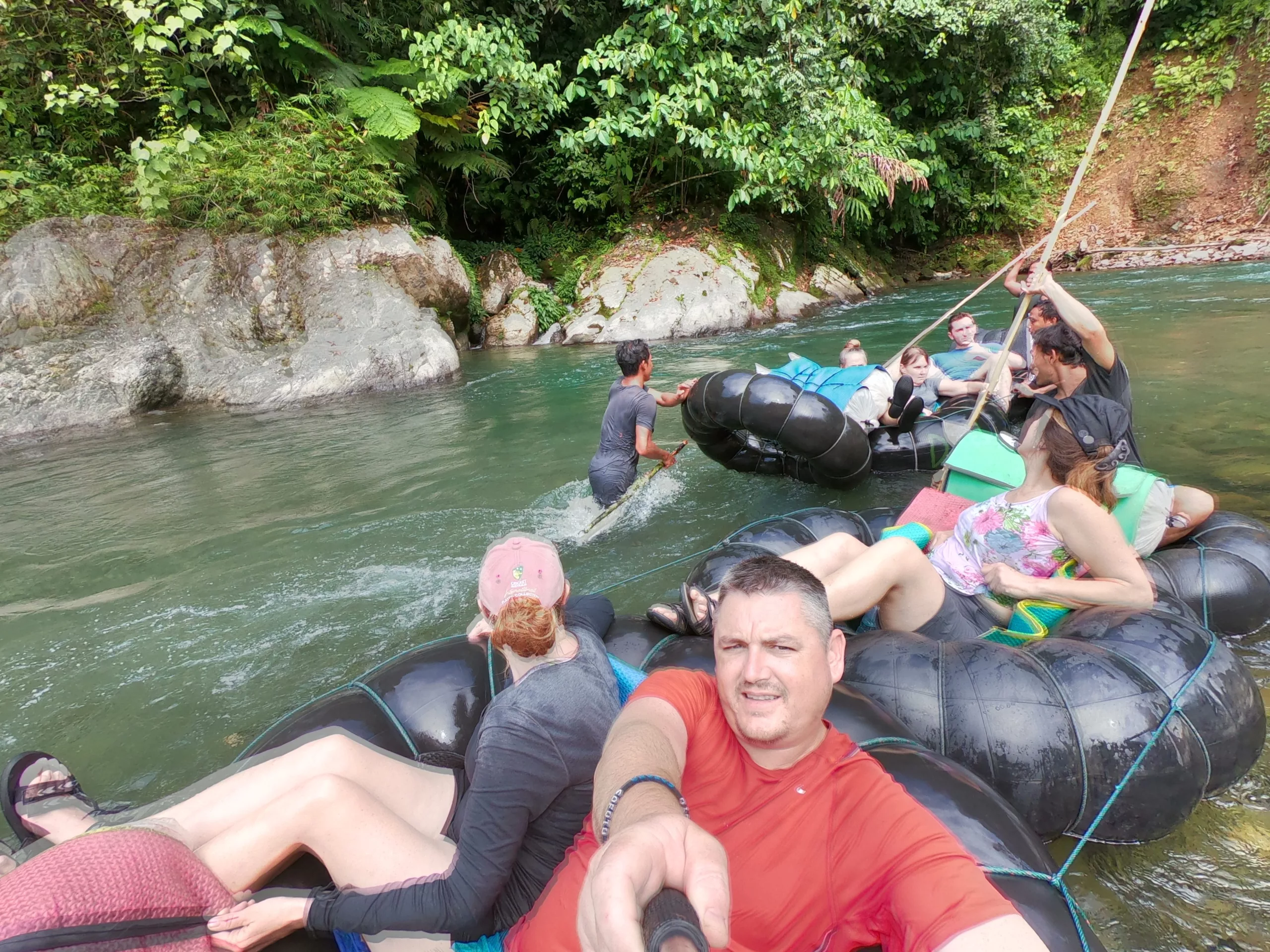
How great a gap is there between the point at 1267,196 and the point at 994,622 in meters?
20.7

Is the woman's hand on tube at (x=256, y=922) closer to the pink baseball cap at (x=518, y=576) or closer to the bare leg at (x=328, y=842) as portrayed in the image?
the bare leg at (x=328, y=842)

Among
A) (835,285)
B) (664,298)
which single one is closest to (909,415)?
(664,298)

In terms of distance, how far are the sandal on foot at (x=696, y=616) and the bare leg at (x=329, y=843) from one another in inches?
47.3

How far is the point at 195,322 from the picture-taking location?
1061 cm

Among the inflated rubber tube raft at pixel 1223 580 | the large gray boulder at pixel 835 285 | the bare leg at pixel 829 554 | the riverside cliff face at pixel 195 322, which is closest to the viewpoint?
the bare leg at pixel 829 554

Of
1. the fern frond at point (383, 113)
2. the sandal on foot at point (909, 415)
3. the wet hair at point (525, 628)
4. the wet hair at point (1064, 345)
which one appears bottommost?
the sandal on foot at point (909, 415)

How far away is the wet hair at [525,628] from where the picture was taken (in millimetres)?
1986

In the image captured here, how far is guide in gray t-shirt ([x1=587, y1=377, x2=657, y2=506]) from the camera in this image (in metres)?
5.48

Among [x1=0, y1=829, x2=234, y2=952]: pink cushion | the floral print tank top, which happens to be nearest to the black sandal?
[x1=0, y1=829, x2=234, y2=952]: pink cushion

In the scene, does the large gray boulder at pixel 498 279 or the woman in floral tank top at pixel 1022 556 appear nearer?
the woman in floral tank top at pixel 1022 556

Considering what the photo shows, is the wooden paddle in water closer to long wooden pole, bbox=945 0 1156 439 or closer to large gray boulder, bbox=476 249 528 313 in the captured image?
long wooden pole, bbox=945 0 1156 439

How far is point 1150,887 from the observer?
231cm

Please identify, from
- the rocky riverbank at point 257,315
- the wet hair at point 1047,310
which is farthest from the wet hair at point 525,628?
the rocky riverbank at point 257,315

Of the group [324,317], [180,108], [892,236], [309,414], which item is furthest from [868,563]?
[892,236]
